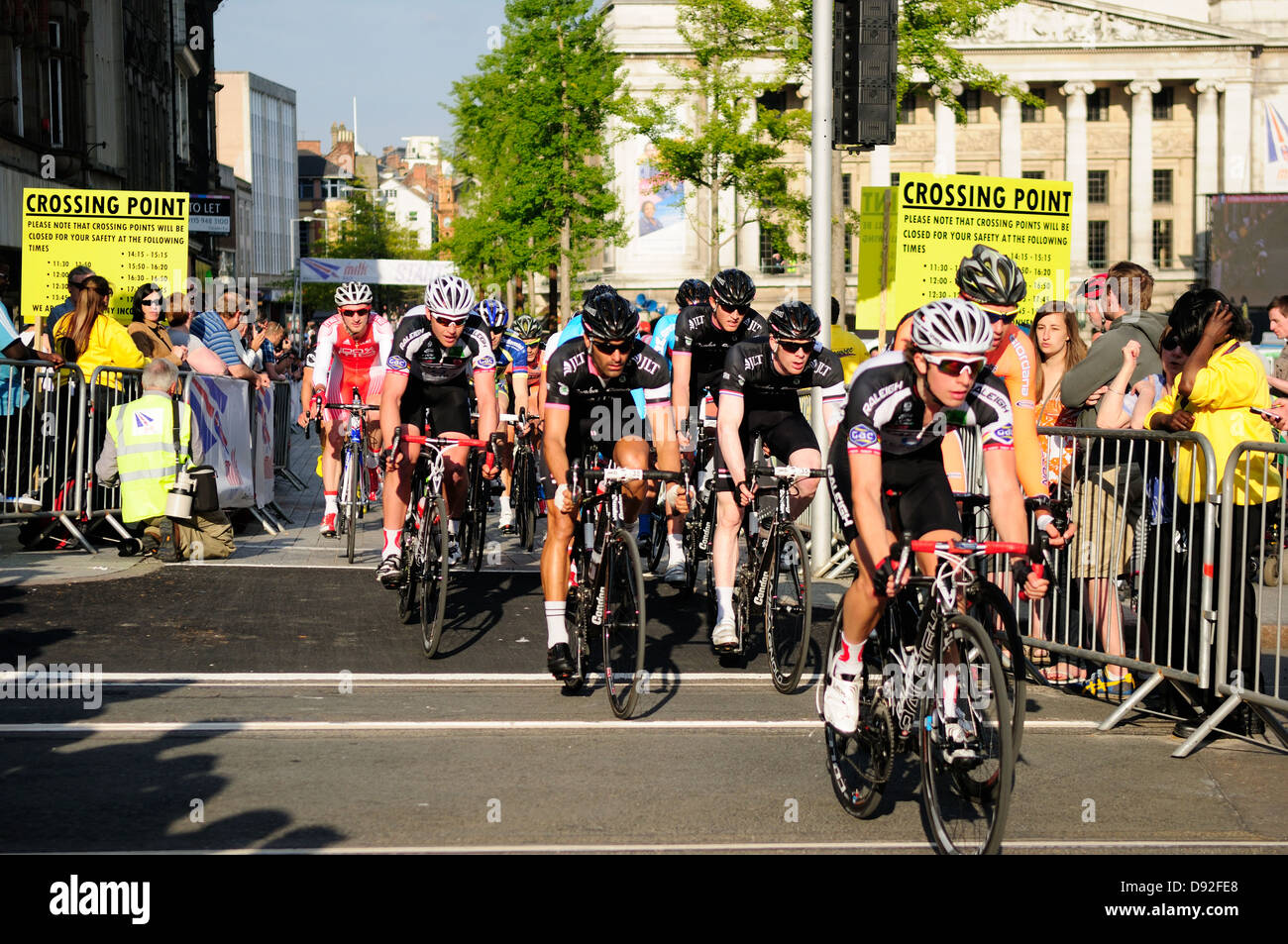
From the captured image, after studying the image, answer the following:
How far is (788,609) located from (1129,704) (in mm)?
1869

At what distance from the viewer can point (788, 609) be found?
8742mm

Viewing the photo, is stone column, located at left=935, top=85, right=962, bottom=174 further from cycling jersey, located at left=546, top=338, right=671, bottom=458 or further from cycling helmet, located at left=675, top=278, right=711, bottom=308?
cycling jersey, located at left=546, top=338, right=671, bottom=458

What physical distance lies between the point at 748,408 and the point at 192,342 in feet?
23.8

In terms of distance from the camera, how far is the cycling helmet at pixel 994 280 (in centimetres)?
757

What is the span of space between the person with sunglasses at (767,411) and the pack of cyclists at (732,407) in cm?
1

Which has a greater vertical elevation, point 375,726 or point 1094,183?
point 1094,183

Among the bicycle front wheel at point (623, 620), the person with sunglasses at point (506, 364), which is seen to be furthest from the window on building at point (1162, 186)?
the bicycle front wheel at point (623, 620)

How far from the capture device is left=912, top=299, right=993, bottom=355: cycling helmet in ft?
18.7

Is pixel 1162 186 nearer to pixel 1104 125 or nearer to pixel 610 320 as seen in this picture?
pixel 1104 125

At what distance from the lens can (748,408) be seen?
A: 31.4 feet

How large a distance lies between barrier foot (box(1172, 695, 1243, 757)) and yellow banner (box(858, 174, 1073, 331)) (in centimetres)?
609

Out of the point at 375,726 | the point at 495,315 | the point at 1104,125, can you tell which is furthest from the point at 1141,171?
the point at 375,726

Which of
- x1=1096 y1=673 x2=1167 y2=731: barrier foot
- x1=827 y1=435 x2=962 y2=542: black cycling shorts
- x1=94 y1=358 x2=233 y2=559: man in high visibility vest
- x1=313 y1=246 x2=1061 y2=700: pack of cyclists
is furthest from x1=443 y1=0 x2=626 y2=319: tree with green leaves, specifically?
x1=827 y1=435 x2=962 y2=542: black cycling shorts
